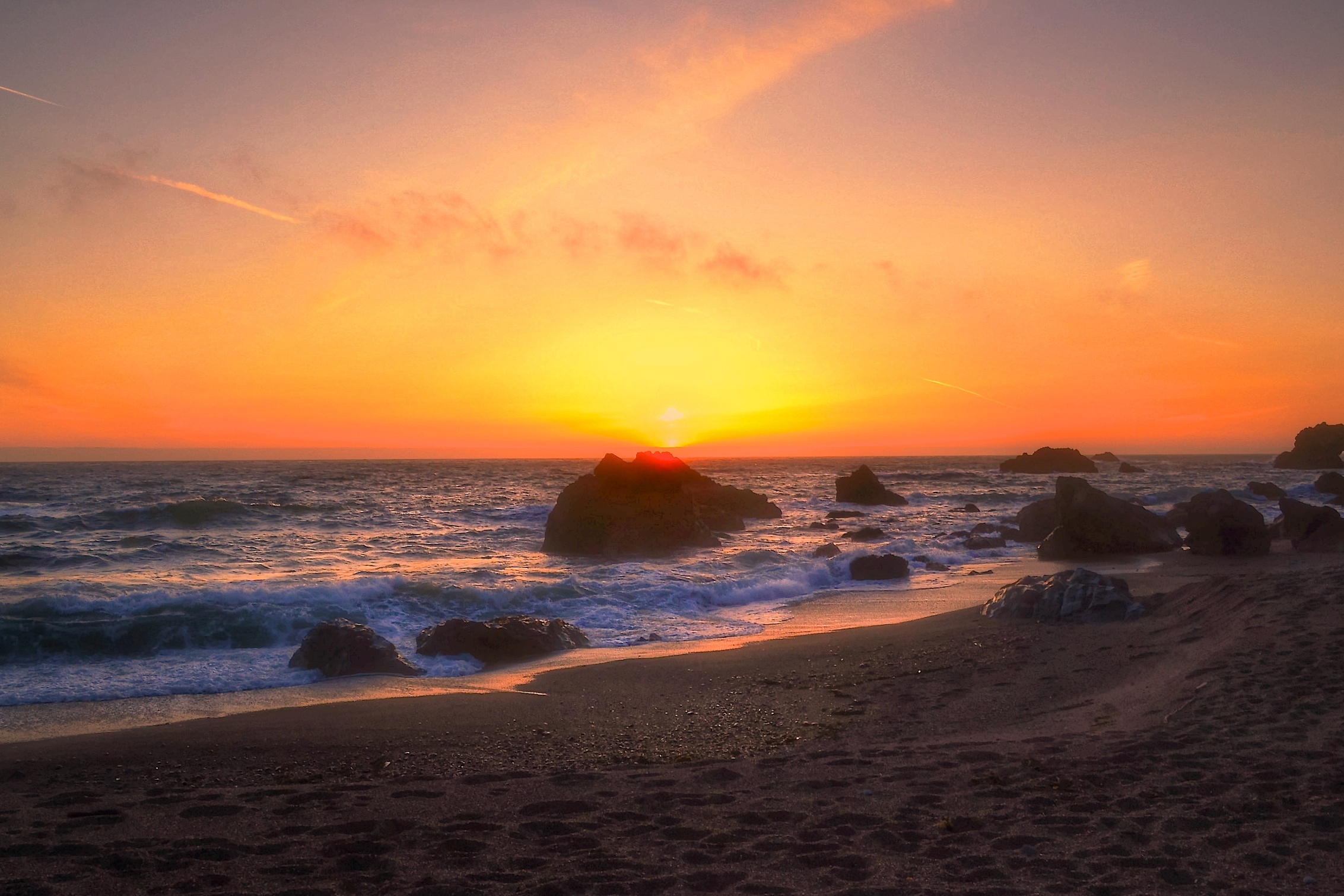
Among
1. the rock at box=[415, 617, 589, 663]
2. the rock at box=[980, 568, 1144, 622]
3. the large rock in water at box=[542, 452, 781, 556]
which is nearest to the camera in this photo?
the rock at box=[415, 617, 589, 663]

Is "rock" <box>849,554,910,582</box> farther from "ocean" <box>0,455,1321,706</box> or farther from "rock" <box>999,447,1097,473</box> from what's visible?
"rock" <box>999,447,1097,473</box>

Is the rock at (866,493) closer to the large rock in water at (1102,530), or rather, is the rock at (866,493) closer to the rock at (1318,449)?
the large rock in water at (1102,530)

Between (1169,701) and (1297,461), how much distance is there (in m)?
97.1

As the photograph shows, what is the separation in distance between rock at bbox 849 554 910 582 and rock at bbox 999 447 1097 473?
75700 millimetres

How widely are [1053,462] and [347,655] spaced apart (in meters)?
93.3

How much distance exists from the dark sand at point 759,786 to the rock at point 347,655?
1845 millimetres

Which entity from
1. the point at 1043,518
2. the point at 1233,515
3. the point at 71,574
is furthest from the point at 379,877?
the point at 1043,518

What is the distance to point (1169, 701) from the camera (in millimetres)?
7133

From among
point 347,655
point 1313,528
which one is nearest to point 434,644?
point 347,655

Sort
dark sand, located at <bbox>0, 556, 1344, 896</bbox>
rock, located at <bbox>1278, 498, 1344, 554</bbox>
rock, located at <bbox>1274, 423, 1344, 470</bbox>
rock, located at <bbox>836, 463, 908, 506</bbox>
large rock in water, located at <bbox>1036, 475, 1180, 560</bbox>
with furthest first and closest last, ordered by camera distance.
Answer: rock, located at <bbox>1274, 423, 1344, 470</bbox>
rock, located at <bbox>836, 463, 908, 506</bbox>
large rock in water, located at <bbox>1036, 475, 1180, 560</bbox>
rock, located at <bbox>1278, 498, 1344, 554</bbox>
dark sand, located at <bbox>0, 556, 1344, 896</bbox>

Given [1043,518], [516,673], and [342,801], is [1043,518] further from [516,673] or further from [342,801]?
[342,801]

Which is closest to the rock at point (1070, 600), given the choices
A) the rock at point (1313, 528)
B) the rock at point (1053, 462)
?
the rock at point (1313, 528)

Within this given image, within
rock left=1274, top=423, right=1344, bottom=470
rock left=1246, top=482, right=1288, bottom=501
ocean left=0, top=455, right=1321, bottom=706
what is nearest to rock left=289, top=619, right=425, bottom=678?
ocean left=0, top=455, right=1321, bottom=706

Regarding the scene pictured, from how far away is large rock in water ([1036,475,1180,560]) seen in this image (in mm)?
21281
